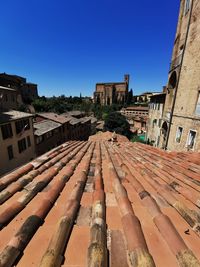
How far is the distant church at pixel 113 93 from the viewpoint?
293ft

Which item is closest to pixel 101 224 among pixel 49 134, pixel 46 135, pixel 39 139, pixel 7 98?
pixel 39 139

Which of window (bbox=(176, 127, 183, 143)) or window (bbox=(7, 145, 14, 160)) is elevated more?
window (bbox=(176, 127, 183, 143))

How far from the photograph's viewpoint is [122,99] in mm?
89875

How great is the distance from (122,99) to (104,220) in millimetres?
92746

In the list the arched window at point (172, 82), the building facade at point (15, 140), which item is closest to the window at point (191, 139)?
the arched window at point (172, 82)

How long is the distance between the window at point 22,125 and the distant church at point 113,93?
76972 mm

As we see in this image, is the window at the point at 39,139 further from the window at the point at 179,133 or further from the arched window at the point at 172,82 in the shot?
the arched window at the point at 172,82

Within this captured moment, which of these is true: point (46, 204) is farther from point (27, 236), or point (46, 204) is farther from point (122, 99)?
point (122, 99)

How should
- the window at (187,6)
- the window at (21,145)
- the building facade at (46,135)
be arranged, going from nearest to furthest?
the window at (187,6), the window at (21,145), the building facade at (46,135)

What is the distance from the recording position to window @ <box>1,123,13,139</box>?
1189cm

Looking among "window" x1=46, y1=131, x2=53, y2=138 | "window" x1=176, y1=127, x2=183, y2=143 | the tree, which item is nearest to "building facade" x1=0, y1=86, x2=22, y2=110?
"window" x1=46, y1=131, x2=53, y2=138

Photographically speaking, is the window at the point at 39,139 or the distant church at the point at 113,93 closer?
the window at the point at 39,139

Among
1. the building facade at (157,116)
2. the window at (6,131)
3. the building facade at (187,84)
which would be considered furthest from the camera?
the building facade at (157,116)

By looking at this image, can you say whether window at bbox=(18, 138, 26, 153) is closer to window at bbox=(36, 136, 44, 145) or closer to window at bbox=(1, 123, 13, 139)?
window at bbox=(1, 123, 13, 139)
